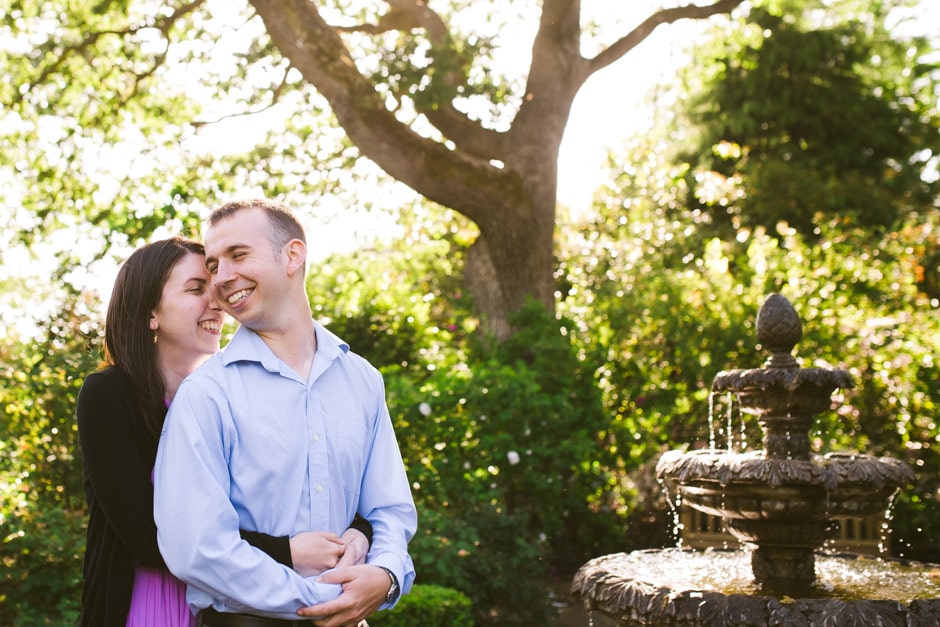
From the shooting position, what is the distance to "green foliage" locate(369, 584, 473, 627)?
16.2ft

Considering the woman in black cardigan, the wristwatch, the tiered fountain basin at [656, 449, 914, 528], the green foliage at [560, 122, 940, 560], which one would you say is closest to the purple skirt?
the woman in black cardigan

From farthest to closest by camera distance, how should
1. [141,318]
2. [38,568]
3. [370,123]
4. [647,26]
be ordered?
1. [647,26]
2. [370,123]
3. [38,568]
4. [141,318]

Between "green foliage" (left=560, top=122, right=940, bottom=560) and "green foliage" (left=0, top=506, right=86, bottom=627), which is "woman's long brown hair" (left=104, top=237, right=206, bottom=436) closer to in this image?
"green foliage" (left=0, top=506, right=86, bottom=627)

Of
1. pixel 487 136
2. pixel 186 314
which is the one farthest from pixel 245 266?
pixel 487 136

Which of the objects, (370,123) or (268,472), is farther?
(370,123)

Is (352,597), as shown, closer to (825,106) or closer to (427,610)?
(427,610)

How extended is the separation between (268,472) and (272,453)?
0.16 ft

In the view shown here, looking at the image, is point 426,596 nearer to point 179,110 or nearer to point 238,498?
point 238,498

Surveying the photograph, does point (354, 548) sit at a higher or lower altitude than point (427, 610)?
higher

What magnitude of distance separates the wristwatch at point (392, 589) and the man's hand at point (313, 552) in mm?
168

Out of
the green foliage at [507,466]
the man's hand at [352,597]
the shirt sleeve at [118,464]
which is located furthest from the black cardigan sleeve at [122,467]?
the green foliage at [507,466]

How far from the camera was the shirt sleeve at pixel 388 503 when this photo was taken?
7.91 feet

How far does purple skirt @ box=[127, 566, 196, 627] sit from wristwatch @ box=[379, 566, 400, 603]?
514mm

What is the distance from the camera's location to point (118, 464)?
7.50 ft
